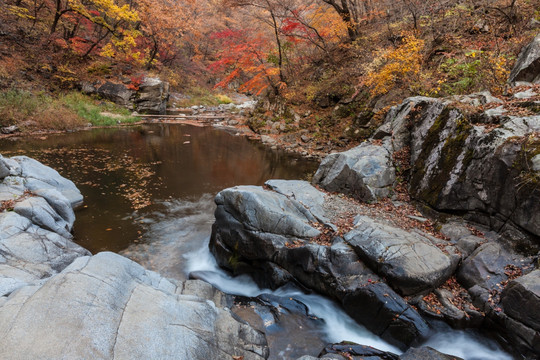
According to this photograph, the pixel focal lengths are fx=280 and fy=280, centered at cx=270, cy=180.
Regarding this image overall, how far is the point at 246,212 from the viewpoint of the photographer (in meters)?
6.64

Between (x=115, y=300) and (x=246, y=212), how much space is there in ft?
11.4

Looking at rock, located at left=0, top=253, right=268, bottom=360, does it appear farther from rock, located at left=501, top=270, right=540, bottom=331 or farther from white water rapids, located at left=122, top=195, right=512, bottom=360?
rock, located at left=501, top=270, right=540, bottom=331

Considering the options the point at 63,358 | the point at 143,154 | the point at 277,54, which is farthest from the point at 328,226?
the point at 277,54

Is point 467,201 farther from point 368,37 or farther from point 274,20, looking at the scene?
Answer: point 274,20

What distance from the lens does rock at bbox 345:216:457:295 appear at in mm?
5008

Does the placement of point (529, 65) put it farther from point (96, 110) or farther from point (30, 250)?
point (96, 110)

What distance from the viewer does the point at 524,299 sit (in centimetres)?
421

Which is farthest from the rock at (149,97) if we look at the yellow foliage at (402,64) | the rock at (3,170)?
the yellow foliage at (402,64)

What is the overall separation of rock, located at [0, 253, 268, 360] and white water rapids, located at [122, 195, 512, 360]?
1.39 metres

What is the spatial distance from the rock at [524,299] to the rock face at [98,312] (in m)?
3.89

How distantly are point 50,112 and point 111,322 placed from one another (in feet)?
62.7

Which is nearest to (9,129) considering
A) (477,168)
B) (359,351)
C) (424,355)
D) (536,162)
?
(359,351)

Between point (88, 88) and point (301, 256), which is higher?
point (88, 88)

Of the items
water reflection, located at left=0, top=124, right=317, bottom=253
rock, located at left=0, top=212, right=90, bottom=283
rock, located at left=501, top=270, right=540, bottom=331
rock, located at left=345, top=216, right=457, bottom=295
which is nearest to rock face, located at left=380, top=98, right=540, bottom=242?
rock, located at left=501, top=270, right=540, bottom=331
